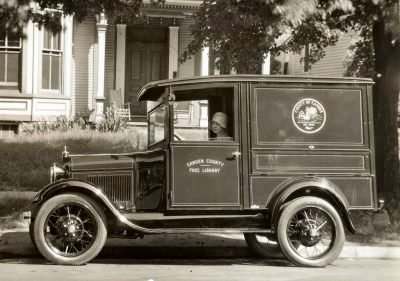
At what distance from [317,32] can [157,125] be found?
5.35 meters

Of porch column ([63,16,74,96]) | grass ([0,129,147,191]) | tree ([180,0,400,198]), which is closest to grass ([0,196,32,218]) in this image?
grass ([0,129,147,191])

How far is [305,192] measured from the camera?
279 inches

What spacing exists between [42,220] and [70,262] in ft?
1.92

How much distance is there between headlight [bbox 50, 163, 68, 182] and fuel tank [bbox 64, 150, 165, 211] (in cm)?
8

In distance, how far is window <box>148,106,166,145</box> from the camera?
738 cm

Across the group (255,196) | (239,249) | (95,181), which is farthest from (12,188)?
(255,196)

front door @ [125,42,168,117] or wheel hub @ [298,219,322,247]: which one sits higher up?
front door @ [125,42,168,117]

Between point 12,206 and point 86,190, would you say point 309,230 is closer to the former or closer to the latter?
point 86,190

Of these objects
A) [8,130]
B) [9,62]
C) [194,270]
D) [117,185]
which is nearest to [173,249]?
[194,270]

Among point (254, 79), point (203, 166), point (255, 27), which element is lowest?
point (203, 166)

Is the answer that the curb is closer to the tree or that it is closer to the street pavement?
the street pavement

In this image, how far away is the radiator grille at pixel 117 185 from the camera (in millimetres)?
7195

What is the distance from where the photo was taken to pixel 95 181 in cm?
719

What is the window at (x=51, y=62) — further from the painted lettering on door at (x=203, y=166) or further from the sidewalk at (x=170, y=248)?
the painted lettering on door at (x=203, y=166)
